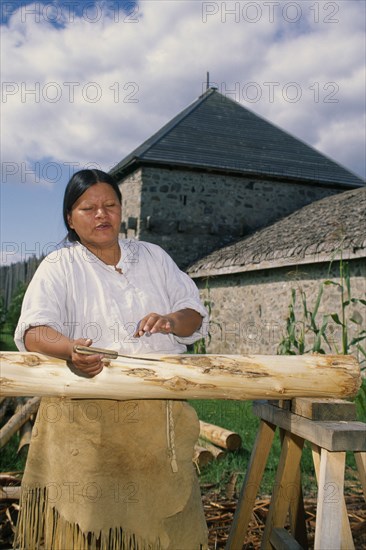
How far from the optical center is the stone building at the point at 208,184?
14.1 meters

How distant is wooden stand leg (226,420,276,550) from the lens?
8.71ft

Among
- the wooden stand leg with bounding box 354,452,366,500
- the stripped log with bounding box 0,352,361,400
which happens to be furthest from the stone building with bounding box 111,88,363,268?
the wooden stand leg with bounding box 354,452,366,500

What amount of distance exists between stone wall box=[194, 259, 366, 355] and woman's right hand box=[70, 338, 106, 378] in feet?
20.6

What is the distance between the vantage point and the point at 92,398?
2016 mm

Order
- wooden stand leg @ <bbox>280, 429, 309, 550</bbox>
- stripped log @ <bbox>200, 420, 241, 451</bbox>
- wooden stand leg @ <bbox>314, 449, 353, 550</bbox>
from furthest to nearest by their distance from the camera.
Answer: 1. stripped log @ <bbox>200, 420, 241, 451</bbox>
2. wooden stand leg @ <bbox>280, 429, 309, 550</bbox>
3. wooden stand leg @ <bbox>314, 449, 353, 550</bbox>

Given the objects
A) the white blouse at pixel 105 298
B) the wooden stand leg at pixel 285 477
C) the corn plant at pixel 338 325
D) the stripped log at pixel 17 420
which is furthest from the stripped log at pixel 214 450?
the white blouse at pixel 105 298

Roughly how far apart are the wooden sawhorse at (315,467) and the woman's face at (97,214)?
1072mm

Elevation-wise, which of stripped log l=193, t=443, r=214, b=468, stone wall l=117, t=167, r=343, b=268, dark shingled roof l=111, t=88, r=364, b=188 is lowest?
stripped log l=193, t=443, r=214, b=468

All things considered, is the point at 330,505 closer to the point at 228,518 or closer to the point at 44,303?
the point at 44,303

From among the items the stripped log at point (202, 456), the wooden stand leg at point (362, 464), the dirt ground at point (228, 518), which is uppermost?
the wooden stand leg at point (362, 464)

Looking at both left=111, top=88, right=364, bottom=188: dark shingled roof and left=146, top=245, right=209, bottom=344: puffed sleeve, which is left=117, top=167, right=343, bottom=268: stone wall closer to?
left=111, top=88, right=364, bottom=188: dark shingled roof

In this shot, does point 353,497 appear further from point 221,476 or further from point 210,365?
point 210,365

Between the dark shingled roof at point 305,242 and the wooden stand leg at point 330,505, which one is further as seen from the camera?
the dark shingled roof at point 305,242

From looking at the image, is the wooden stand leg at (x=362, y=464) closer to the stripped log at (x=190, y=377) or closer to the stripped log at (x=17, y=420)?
the stripped log at (x=190, y=377)
